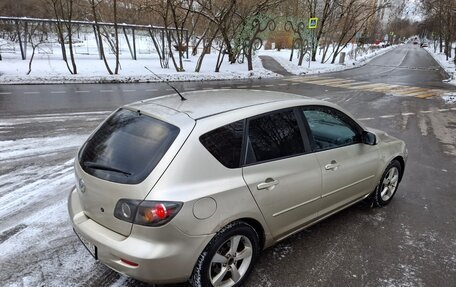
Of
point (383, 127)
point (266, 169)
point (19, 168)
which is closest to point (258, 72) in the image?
point (383, 127)

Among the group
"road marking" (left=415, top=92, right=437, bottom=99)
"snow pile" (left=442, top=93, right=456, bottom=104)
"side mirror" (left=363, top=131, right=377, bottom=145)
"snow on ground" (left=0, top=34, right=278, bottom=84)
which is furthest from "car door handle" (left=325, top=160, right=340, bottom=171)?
"road marking" (left=415, top=92, right=437, bottom=99)

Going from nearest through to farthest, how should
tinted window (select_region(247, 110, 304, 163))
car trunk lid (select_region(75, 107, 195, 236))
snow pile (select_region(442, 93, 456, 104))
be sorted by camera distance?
car trunk lid (select_region(75, 107, 195, 236)), tinted window (select_region(247, 110, 304, 163)), snow pile (select_region(442, 93, 456, 104))

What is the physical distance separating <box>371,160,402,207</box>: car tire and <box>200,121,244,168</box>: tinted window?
2396 millimetres

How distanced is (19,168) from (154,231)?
13.5ft

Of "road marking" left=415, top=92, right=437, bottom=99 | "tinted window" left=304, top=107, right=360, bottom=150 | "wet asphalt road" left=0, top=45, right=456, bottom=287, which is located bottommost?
"wet asphalt road" left=0, top=45, right=456, bottom=287

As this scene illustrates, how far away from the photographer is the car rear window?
2.54 metres

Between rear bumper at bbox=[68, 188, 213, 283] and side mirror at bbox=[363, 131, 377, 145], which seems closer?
rear bumper at bbox=[68, 188, 213, 283]

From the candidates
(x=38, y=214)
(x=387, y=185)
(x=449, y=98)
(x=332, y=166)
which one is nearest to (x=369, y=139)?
(x=332, y=166)

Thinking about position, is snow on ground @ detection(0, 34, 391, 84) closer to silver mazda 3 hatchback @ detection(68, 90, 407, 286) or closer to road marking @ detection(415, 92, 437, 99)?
road marking @ detection(415, 92, 437, 99)

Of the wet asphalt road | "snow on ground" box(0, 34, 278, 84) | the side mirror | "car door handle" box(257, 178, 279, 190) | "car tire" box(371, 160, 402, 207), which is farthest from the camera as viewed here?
"snow on ground" box(0, 34, 278, 84)

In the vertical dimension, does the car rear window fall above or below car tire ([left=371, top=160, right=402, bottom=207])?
above

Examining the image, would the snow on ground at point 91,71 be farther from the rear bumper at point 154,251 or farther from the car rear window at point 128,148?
the rear bumper at point 154,251

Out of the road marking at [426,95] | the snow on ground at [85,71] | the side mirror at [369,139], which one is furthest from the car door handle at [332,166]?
the road marking at [426,95]

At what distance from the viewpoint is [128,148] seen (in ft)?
8.96
